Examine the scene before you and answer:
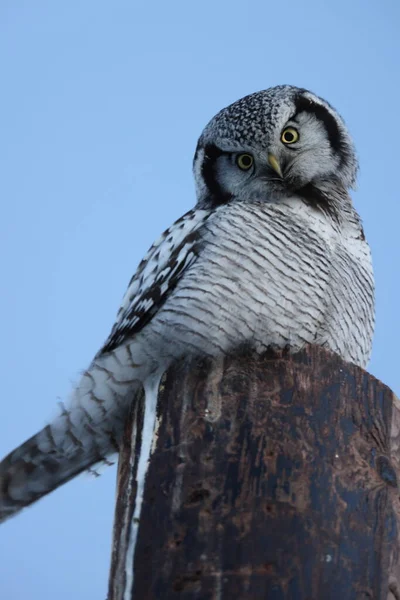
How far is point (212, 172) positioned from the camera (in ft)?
14.2

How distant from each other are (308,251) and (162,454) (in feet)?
4.00

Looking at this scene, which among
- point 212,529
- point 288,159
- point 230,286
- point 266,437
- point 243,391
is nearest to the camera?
point 212,529

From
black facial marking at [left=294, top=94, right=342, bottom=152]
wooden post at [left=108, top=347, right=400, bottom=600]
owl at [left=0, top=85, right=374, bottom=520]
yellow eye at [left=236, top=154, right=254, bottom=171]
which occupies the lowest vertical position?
wooden post at [left=108, top=347, right=400, bottom=600]

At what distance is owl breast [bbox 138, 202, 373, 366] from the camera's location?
335 cm

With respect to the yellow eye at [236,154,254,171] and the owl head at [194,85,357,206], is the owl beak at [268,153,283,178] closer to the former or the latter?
the owl head at [194,85,357,206]

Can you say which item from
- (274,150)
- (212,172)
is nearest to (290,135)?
(274,150)

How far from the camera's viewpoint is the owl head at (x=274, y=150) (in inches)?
158

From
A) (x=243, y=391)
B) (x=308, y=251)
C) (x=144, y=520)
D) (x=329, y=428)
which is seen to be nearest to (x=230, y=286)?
(x=308, y=251)

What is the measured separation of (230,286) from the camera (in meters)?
3.38

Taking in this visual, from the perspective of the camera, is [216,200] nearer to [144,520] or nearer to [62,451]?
[62,451]

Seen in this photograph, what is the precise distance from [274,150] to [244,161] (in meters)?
0.18

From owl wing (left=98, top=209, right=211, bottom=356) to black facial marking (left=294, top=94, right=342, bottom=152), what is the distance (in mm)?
843

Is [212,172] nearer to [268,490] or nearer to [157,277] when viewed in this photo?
[157,277]

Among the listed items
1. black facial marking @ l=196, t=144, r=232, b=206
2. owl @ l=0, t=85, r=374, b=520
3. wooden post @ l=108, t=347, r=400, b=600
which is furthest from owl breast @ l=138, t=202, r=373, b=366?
black facial marking @ l=196, t=144, r=232, b=206
